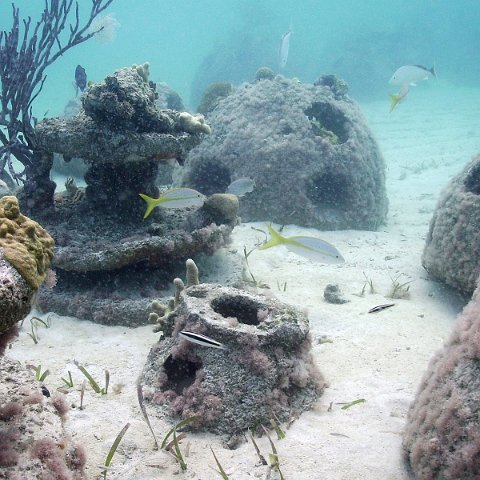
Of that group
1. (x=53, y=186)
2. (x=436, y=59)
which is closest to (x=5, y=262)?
(x=53, y=186)

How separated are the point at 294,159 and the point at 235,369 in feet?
21.1

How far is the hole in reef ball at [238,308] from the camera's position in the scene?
12.7 feet

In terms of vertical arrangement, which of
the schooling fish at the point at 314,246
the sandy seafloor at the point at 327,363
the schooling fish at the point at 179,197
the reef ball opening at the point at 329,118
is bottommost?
the sandy seafloor at the point at 327,363

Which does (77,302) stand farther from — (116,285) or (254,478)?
(254,478)

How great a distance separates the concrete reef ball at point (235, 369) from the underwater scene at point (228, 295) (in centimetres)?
2

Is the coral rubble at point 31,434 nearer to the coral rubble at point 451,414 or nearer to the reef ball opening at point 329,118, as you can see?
the coral rubble at point 451,414

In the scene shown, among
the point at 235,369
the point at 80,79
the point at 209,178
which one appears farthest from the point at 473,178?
the point at 80,79

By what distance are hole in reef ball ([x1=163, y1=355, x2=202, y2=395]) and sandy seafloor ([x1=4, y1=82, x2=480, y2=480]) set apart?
336mm

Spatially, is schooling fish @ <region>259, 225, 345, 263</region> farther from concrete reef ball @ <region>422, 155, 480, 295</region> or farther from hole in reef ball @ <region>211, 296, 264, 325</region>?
concrete reef ball @ <region>422, 155, 480, 295</region>

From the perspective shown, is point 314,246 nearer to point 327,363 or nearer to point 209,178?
point 327,363

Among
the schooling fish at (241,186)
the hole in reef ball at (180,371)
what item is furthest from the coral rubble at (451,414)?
the schooling fish at (241,186)

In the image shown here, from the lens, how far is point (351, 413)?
131 inches

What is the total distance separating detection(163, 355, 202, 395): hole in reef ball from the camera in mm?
3580

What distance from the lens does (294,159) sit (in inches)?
354
